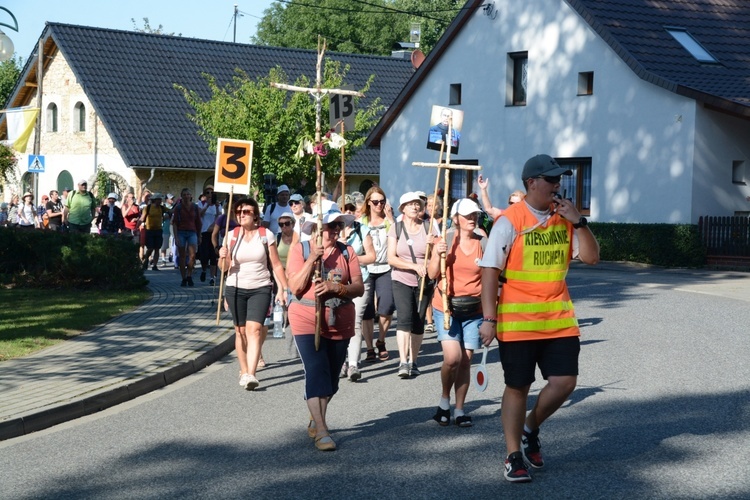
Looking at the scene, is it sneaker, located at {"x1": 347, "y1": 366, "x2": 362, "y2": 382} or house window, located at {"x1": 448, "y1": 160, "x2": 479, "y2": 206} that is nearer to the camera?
sneaker, located at {"x1": 347, "y1": 366, "x2": 362, "y2": 382}

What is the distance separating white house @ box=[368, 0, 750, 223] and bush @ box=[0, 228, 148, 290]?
48.3ft

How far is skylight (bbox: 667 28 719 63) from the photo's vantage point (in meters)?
30.8

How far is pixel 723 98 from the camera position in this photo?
88.2 ft

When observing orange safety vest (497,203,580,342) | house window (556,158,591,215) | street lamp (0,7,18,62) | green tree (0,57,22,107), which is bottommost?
orange safety vest (497,203,580,342)

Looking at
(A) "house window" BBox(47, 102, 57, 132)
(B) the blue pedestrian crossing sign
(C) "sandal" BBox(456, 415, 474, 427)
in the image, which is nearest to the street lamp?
(C) "sandal" BBox(456, 415, 474, 427)

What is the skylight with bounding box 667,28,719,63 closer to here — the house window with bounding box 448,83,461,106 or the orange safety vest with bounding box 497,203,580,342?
the house window with bounding box 448,83,461,106

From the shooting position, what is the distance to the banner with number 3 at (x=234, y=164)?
1440 centimetres

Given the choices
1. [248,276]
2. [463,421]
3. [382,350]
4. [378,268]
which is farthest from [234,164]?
[463,421]

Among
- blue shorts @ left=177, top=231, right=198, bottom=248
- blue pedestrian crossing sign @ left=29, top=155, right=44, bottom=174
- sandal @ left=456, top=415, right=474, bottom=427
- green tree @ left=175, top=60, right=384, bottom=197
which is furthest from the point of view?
green tree @ left=175, top=60, right=384, bottom=197

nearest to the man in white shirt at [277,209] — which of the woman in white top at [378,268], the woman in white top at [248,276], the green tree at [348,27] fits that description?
the woman in white top at [378,268]

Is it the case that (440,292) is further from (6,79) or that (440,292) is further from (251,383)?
(6,79)

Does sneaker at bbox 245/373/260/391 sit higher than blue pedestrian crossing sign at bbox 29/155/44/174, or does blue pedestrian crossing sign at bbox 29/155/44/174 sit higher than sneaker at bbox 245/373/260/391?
blue pedestrian crossing sign at bbox 29/155/44/174

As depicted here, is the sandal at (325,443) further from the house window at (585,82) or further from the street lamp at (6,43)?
the house window at (585,82)

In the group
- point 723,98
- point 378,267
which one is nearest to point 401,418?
point 378,267
